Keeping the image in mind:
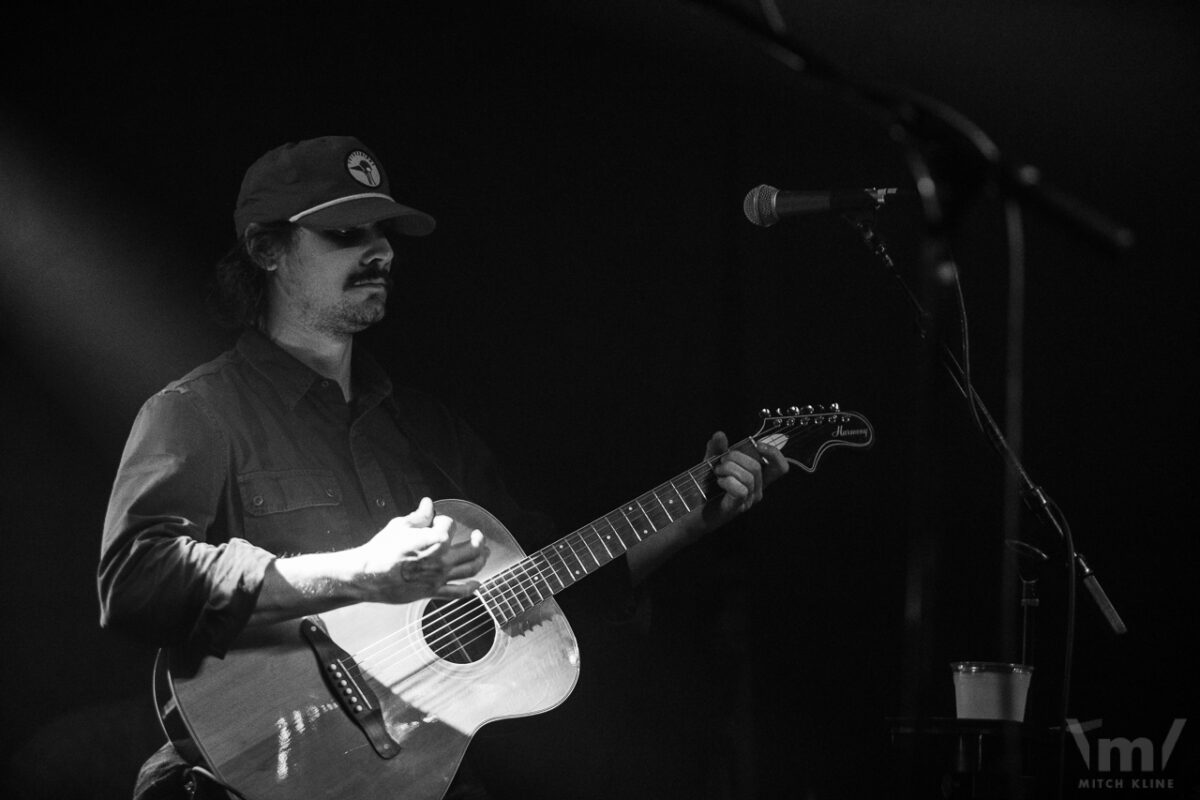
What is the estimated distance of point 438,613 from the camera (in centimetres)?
269

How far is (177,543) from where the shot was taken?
2.46m

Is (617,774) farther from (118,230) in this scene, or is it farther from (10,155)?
(10,155)

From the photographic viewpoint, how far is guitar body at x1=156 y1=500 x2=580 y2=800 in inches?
93.0

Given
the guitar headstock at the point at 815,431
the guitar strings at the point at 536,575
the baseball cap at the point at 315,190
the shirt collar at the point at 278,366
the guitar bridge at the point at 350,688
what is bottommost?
the guitar bridge at the point at 350,688

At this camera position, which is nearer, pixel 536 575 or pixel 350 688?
pixel 350 688

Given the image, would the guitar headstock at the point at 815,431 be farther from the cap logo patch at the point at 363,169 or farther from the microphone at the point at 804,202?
the cap logo patch at the point at 363,169

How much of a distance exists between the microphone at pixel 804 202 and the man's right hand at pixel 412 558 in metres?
1.09

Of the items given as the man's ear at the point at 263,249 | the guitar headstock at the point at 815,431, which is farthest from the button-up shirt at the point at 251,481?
the guitar headstock at the point at 815,431

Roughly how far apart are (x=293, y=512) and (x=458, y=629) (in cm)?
47

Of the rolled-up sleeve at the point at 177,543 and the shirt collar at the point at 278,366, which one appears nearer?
the rolled-up sleeve at the point at 177,543

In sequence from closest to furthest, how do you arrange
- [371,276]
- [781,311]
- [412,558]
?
[412,558] → [371,276] → [781,311]

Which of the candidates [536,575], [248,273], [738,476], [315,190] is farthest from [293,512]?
[738,476]

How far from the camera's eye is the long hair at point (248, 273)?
3072mm

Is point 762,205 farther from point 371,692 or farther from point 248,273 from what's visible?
point 371,692
